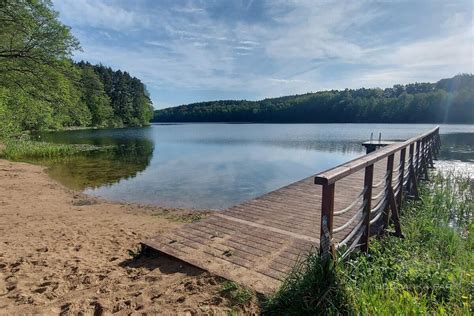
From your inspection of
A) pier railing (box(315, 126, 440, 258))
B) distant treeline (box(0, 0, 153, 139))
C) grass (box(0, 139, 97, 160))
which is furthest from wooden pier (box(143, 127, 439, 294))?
grass (box(0, 139, 97, 160))

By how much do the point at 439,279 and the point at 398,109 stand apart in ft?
276

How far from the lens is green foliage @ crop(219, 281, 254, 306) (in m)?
2.71

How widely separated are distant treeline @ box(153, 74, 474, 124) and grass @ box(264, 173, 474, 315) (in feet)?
253

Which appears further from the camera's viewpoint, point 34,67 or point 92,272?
point 34,67

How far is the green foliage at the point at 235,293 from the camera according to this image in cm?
271

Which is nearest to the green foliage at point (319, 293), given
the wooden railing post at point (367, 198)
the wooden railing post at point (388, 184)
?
the wooden railing post at point (367, 198)

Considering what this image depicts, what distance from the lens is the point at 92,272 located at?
3.64m

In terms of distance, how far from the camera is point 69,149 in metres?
21.0

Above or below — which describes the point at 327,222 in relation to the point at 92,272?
above

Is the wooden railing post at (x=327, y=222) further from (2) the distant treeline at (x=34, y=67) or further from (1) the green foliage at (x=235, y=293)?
(2) the distant treeline at (x=34, y=67)

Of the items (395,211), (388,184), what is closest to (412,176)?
(395,211)

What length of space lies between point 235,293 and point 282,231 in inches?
66.6

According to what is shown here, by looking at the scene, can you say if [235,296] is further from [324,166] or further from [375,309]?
[324,166]

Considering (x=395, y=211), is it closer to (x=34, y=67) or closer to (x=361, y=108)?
(x=34, y=67)
